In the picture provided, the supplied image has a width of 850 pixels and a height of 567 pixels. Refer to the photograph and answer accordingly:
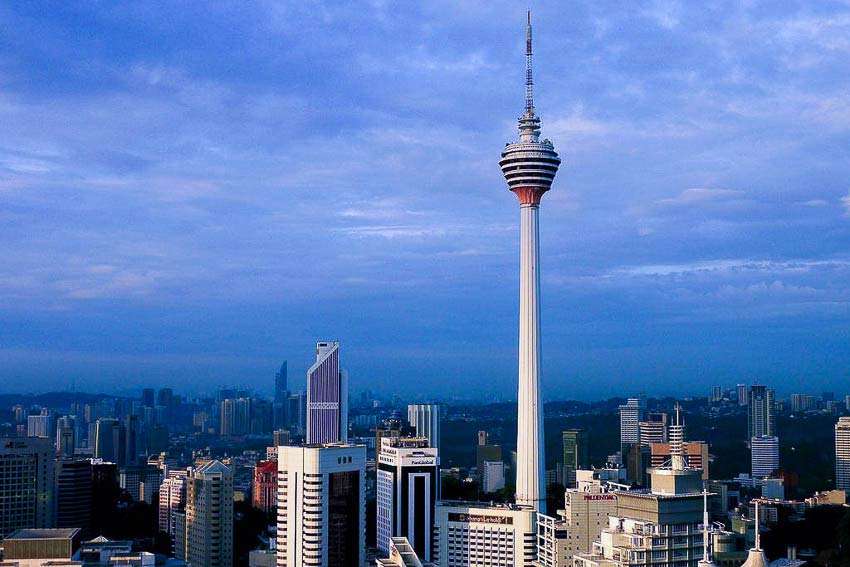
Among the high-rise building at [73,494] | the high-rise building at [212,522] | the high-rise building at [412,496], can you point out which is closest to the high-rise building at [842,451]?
the high-rise building at [412,496]

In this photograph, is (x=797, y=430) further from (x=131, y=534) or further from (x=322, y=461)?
(x=322, y=461)

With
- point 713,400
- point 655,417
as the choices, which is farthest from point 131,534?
point 713,400

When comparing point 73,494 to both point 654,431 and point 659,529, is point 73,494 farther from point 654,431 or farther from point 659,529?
point 654,431

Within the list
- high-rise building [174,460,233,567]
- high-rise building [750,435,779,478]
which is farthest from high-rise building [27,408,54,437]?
high-rise building [750,435,779,478]

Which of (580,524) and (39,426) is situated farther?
(39,426)

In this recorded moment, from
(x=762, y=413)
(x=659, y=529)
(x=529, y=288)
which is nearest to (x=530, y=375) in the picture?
(x=529, y=288)

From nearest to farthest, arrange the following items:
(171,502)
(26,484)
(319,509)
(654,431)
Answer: (319,509), (26,484), (171,502), (654,431)

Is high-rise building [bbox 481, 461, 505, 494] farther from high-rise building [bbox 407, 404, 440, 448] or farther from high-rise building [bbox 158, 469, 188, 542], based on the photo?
high-rise building [bbox 158, 469, 188, 542]
